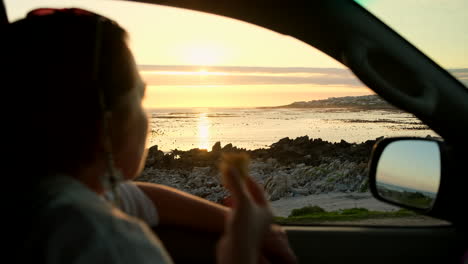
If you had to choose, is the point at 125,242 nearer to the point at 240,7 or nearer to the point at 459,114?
the point at 240,7

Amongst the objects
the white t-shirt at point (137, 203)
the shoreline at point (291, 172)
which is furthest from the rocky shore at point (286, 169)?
the white t-shirt at point (137, 203)

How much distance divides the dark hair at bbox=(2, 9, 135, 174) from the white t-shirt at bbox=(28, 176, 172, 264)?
108mm

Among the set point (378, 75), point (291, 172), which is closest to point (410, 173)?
point (378, 75)

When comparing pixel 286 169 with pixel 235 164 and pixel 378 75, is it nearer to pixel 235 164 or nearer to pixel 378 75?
pixel 378 75

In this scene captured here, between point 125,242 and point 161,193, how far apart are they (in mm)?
1104

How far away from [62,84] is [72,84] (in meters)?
0.02

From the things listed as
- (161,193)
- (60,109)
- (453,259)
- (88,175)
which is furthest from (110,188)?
(453,259)

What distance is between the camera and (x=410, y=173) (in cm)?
241

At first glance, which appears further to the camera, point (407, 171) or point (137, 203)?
point (407, 171)

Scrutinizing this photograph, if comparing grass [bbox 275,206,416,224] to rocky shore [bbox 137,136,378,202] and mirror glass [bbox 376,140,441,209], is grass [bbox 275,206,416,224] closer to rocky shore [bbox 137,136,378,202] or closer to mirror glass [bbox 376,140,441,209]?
rocky shore [bbox 137,136,378,202]

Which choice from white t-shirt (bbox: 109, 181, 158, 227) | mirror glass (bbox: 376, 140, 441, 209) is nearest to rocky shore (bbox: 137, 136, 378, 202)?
mirror glass (bbox: 376, 140, 441, 209)

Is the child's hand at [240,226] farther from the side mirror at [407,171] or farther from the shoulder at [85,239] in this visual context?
the side mirror at [407,171]

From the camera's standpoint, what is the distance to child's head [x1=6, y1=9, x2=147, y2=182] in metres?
1.17

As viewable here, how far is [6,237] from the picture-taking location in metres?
1.12
